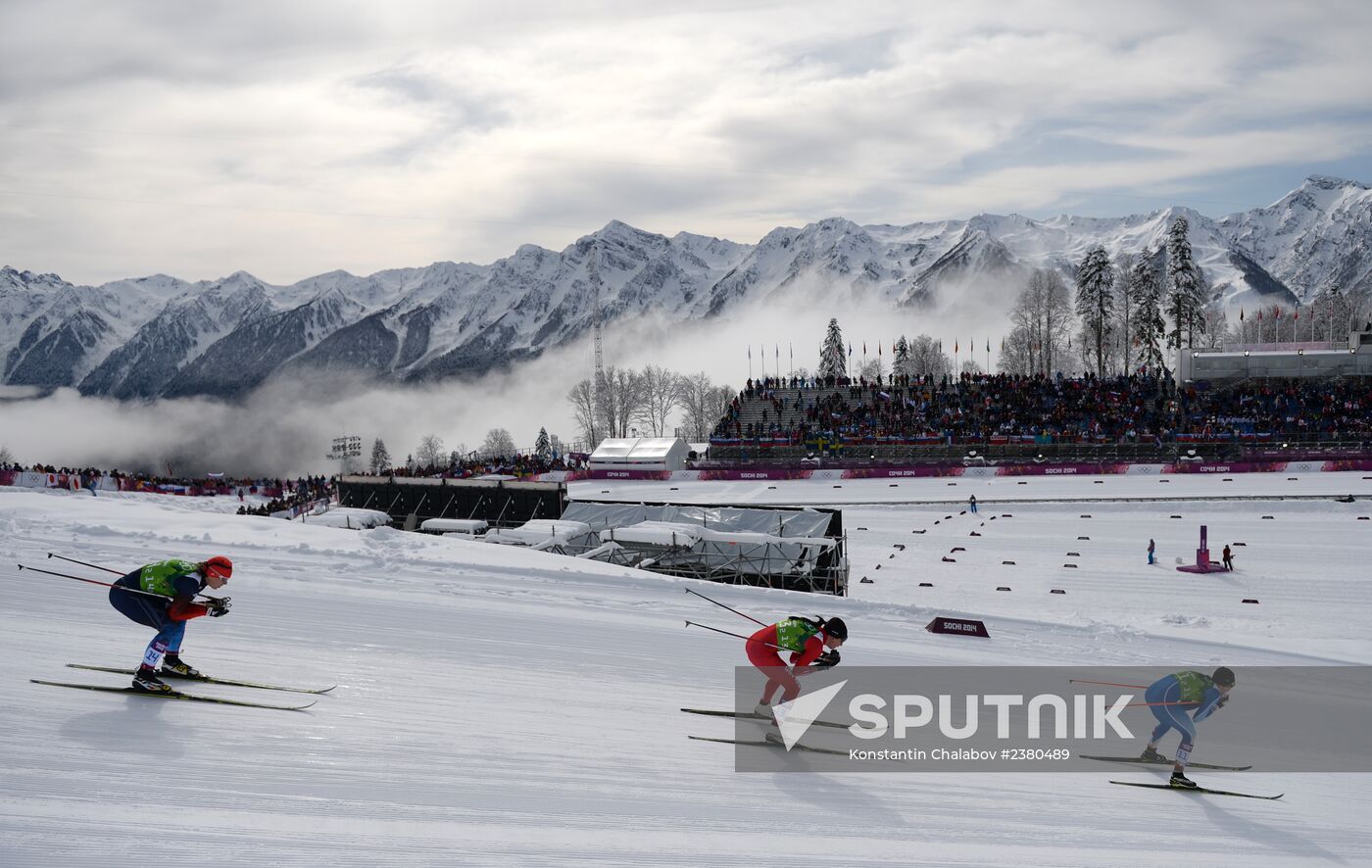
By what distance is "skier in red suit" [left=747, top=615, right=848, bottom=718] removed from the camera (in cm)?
812

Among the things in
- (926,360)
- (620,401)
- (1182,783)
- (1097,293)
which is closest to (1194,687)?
(1182,783)

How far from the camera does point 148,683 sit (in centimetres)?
838

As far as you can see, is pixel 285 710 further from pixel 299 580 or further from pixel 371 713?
pixel 299 580

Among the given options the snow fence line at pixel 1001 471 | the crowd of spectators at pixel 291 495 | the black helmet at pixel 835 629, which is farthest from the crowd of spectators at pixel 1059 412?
the black helmet at pixel 835 629

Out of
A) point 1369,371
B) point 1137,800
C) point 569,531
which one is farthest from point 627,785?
point 1369,371

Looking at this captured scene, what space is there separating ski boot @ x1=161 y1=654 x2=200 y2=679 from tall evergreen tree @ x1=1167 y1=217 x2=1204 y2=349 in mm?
73638

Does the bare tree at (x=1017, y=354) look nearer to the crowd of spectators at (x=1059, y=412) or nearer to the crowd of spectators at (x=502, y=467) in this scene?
the crowd of spectators at (x=1059, y=412)

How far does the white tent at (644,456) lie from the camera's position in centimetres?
4925

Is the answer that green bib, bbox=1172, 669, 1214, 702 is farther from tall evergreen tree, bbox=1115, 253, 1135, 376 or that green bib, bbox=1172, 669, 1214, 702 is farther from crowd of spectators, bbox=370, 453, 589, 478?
tall evergreen tree, bbox=1115, 253, 1135, 376

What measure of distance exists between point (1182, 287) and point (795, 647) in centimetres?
7217

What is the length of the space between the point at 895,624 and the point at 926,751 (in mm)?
6462

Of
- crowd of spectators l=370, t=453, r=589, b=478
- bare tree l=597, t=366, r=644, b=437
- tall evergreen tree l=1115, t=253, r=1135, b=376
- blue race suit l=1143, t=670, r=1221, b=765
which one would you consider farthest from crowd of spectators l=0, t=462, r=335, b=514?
tall evergreen tree l=1115, t=253, r=1135, b=376

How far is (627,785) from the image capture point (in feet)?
24.6

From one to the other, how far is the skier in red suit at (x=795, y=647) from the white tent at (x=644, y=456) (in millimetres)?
40143
